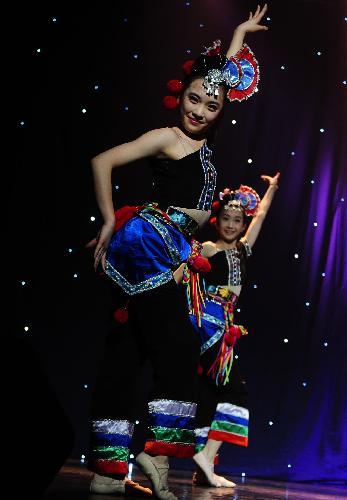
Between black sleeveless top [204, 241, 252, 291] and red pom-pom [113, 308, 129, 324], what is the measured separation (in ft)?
4.86

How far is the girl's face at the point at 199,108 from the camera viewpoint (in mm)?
2303

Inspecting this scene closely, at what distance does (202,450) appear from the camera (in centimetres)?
334

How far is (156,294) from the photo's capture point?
82.0 inches

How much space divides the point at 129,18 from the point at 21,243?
4.41ft

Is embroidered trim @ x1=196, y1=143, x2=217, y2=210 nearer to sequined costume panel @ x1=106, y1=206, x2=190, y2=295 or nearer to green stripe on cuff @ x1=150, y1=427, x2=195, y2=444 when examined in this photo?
sequined costume panel @ x1=106, y1=206, x2=190, y2=295

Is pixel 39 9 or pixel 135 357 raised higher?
pixel 39 9

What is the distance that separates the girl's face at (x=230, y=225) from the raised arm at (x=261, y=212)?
12cm

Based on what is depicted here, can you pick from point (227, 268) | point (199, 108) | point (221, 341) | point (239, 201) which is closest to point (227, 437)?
point (221, 341)

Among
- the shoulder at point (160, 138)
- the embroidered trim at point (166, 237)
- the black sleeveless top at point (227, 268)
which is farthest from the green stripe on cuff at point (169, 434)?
the black sleeveless top at point (227, 268)

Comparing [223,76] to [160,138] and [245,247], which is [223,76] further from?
[245,247]

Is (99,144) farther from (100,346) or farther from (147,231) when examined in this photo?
(147,231)

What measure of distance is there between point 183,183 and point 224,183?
2.03m

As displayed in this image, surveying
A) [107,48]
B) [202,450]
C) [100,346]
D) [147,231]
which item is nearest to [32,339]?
[100,346]

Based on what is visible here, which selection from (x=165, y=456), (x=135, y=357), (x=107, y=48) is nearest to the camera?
(x=165, y=456)
